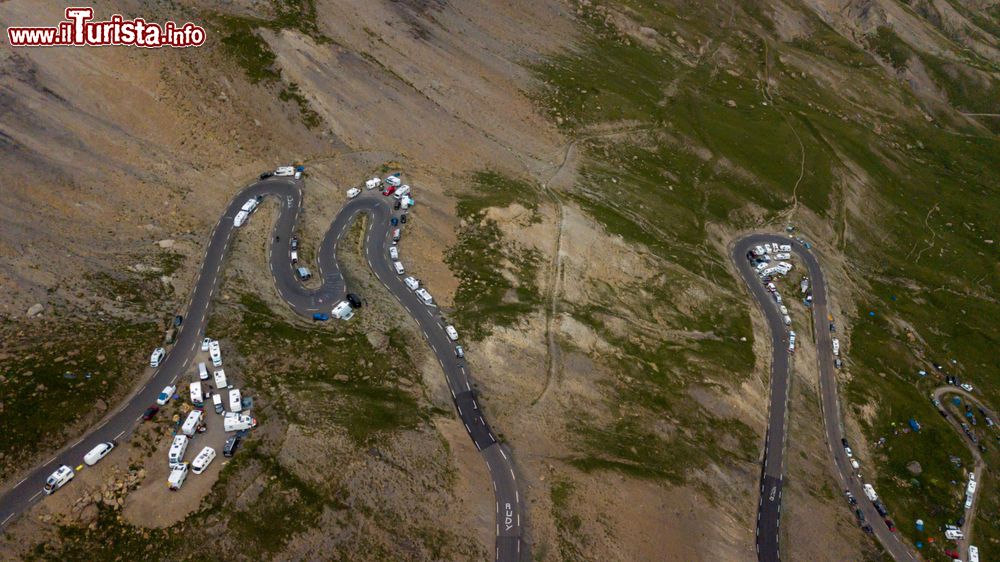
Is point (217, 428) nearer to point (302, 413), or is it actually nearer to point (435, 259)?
point (302, 413)

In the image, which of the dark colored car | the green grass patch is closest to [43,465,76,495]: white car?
the green grass patch

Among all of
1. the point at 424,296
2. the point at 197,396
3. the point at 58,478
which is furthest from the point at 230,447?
the point at 424,296

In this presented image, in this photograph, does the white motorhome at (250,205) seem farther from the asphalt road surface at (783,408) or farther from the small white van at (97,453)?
the asphalt road surface at (783,408)

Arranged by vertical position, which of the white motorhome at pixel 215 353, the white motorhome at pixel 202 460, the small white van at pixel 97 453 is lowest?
the small white van at pixel 97 453

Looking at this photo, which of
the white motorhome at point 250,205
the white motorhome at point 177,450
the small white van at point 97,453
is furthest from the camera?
the white motorhome at point 250,205

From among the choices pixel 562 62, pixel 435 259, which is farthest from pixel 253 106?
pixel 562 62

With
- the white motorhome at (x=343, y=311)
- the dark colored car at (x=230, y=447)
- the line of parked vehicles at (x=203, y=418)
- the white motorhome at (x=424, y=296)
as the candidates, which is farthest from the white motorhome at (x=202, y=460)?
the white motorhome at (x=424, y=296)

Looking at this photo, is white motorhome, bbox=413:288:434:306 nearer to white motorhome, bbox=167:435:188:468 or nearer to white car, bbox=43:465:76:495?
white motorhome, bbox=167:435:188:468
